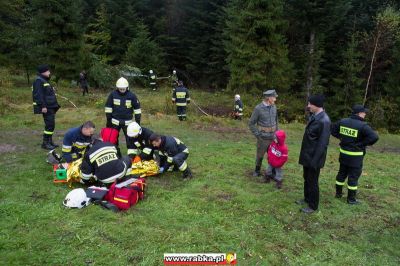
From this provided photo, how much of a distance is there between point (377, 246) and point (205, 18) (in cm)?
3764

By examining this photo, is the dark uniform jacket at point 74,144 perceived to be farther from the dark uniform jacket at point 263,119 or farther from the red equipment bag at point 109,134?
the dark uniform jacket at point 263,119

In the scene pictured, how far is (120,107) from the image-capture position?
9.29 m

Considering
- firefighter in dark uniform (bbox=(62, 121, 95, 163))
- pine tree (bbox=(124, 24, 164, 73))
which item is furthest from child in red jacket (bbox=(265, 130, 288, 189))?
pine tree (bbox=(124, 24, 164, 73))

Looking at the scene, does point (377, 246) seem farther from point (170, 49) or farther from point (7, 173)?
point (170, 49)

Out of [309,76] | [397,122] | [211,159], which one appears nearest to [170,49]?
[309,76]

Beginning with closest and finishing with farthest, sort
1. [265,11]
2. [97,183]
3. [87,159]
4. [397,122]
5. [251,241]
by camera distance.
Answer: [251,241] < [87,159] < [97,183] < [265,11] < [397,122]

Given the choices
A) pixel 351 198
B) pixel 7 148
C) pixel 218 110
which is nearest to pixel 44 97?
pixel 7 148

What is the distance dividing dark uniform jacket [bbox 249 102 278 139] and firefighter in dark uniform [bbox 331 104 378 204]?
1.36m

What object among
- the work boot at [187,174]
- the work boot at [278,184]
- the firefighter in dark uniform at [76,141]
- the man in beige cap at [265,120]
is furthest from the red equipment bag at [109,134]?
the work boot at [278,184]

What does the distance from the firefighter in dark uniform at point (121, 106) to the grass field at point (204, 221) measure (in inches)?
76.4

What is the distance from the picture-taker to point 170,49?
143ft

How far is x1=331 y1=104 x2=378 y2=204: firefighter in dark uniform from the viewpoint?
24.0ft

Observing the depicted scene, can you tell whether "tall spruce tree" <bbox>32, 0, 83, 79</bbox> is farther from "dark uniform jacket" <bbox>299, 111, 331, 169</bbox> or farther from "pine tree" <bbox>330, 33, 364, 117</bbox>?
"dark uniform jacket" <bbox>299, 111, 331, 169</bbox>

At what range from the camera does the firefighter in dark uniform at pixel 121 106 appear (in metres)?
9.24
